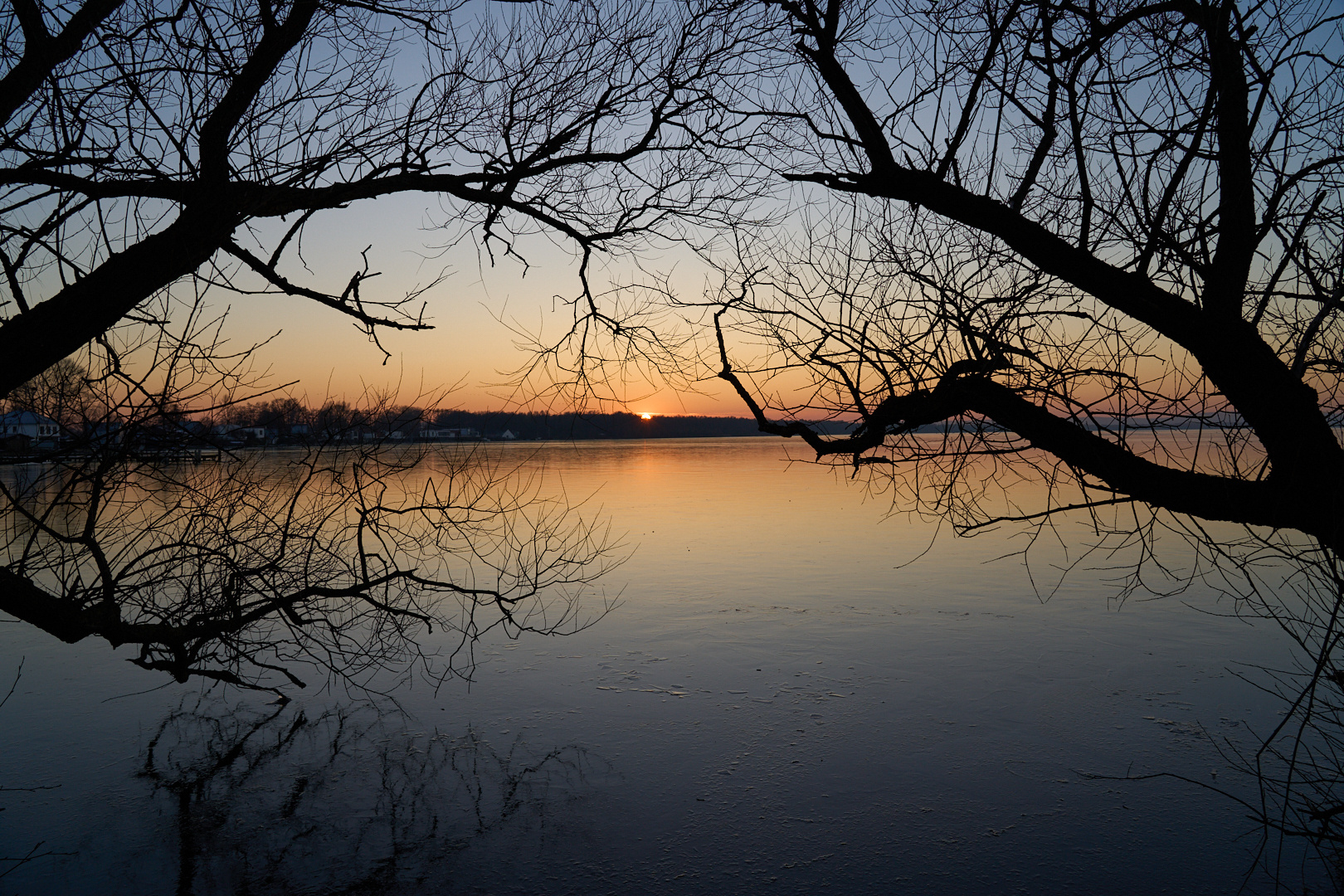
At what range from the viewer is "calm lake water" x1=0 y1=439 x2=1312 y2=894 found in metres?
4.59

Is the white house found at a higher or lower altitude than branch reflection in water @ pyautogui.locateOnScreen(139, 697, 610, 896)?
higher

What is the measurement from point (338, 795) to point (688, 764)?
2214mm

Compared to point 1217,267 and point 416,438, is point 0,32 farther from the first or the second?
point 1217,267

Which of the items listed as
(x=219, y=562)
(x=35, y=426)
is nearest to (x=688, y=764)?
(x=219, y=562)

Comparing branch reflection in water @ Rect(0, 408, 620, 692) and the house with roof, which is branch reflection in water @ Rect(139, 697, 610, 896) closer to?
branch reflection in water @ Rect(0, 408, 620, 692)

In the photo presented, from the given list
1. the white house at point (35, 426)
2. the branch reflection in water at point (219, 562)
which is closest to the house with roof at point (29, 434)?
the white house at point (35, 426)

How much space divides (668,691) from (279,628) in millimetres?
4241

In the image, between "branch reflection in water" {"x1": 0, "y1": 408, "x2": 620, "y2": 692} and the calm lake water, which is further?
the calm lake water

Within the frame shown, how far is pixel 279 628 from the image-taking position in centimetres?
877

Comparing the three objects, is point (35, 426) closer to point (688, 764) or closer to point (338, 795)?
point (338, 795)

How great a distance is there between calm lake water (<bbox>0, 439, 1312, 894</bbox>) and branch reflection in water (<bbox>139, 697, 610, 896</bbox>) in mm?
22

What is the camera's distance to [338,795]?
5395 millimetres

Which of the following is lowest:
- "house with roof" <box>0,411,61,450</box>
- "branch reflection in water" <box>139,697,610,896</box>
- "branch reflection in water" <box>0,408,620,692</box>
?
"branch reflection in water" <box>139,697,610,896</box>

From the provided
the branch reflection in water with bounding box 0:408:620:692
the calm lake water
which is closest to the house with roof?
the branch reflection in water with bounding box 0:408:620:692
